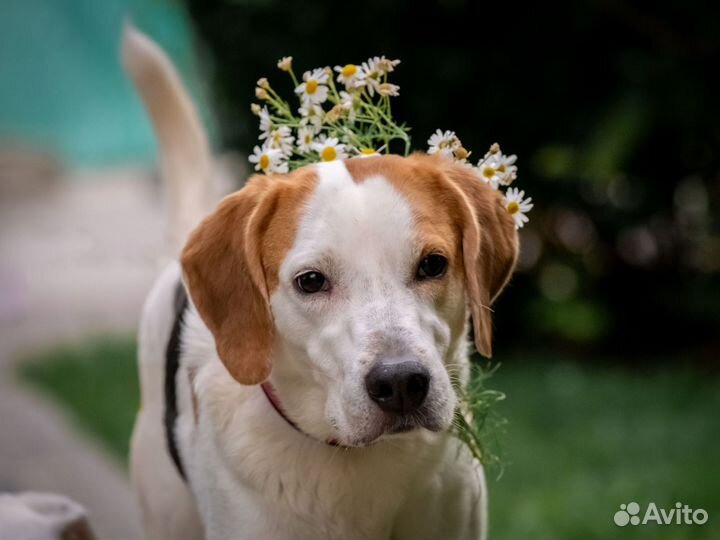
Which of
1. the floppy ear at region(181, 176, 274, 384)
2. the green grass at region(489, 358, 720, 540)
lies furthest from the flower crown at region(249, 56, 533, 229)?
the green grass at region(489, 358, 720, 540)

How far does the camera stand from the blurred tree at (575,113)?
694 centimetres

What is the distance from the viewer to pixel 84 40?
1314 centimetres

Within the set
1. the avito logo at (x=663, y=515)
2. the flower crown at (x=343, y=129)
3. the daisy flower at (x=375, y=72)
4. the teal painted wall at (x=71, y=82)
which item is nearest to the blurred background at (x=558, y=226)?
the avito logo at (x=663, y=515)

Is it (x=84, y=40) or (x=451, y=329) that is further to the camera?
(x=84, y=40)

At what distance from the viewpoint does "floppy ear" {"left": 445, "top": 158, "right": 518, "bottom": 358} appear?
3.12 m

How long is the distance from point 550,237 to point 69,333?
3.80 meters

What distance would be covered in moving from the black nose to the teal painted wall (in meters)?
10.3

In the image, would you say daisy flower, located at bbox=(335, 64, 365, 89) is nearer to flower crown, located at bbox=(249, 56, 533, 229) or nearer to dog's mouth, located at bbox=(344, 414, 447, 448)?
flower crown, located at bbox=(249, 56, 533, 229)

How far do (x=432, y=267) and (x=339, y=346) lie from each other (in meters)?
0.31

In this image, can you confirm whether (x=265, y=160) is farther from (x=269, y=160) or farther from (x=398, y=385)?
(x=398, y=385)

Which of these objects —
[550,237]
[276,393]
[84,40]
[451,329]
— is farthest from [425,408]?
[84,40]

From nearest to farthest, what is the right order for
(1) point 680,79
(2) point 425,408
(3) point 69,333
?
(2) point 425,408 → (1) point 680,79 → (3) point 69,333

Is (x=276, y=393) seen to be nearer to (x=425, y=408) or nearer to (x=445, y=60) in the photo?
(x=425, y=408)

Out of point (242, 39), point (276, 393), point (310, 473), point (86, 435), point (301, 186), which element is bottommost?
point (86, 435)
